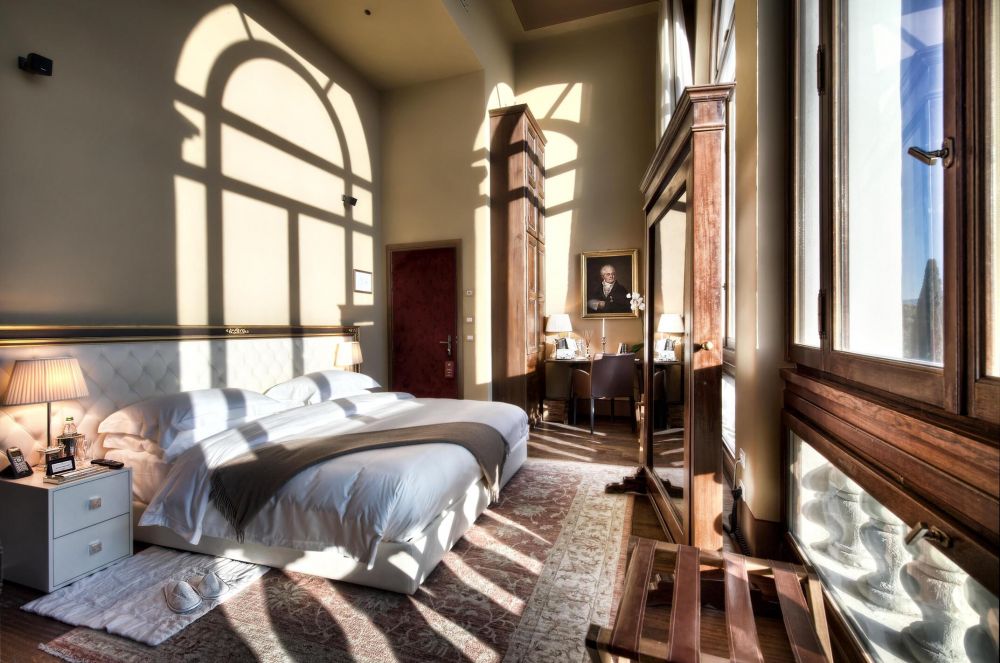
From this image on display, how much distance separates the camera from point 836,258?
4.63 feet

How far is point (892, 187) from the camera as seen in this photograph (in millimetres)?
1102

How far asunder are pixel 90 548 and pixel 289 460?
3.31 ft

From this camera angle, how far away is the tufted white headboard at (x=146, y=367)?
2.11 meters

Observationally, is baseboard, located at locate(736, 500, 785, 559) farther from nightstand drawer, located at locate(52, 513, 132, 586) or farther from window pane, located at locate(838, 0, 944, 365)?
nightstand drawer, located at locate(52, 513, 132, 586)

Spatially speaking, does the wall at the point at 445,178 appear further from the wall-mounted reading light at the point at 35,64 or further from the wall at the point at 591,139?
the wall-mounted reading light at the point at 35,64

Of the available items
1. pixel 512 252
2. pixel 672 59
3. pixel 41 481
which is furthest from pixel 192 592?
pixel 672 59

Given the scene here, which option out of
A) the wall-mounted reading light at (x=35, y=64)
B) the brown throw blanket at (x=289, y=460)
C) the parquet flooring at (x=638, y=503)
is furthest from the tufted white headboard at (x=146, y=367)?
the parquet flooring at (x=638, y=503)

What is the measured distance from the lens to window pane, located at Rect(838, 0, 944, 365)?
933 millimetres

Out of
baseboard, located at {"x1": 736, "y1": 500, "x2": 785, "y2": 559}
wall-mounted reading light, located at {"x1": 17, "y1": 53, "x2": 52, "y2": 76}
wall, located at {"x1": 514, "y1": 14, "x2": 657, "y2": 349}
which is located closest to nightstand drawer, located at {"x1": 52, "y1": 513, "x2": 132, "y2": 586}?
wall-mounted reading light, located at {"x1": 17, "y1": 53, "x2": 52, "y2": 76}

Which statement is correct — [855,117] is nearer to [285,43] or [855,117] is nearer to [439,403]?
[439,403]

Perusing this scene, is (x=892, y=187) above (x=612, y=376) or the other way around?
above

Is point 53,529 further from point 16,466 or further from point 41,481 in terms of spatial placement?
point 16,466

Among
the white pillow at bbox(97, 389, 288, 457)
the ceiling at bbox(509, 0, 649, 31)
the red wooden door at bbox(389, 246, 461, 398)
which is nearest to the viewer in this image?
the white pillow at bbox(97, 389, 288, 457)

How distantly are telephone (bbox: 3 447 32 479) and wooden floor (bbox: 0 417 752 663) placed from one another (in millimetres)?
474
